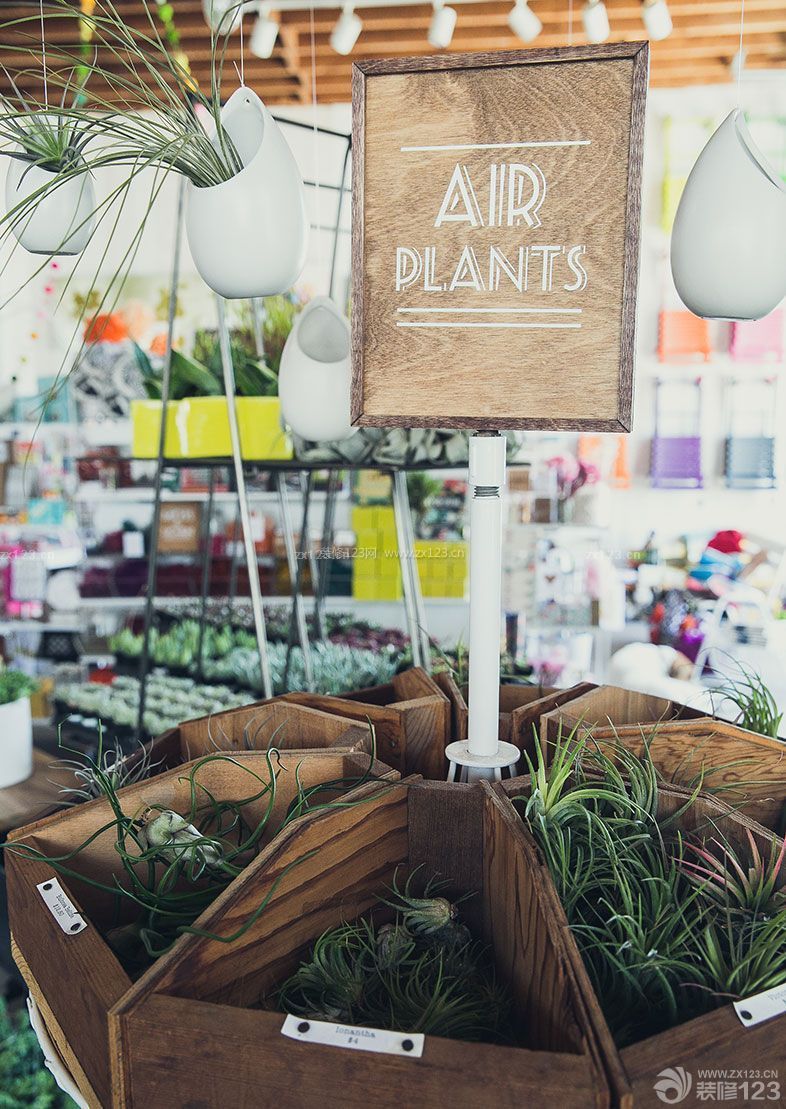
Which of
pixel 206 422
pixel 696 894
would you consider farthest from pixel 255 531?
pixel 696 894

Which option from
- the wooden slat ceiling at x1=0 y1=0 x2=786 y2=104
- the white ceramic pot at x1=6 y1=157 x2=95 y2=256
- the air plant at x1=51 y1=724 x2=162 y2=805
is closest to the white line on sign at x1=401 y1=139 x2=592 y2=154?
the white ceramic pot at x1=6 y1=157 x2=95 y2=256

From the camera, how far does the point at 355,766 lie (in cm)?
105

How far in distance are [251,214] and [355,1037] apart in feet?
3.03

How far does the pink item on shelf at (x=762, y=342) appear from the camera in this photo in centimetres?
436

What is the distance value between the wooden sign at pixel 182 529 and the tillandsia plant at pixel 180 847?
10.4 feet

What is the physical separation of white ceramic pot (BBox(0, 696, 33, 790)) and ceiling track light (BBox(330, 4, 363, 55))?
278 cm

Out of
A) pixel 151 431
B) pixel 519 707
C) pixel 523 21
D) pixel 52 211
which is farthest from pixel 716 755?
pixel 523 21

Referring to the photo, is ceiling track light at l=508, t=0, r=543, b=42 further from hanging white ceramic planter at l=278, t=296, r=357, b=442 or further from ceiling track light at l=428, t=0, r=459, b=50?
hanging white ceramic planter at l=278, t=296, r=357, b=442

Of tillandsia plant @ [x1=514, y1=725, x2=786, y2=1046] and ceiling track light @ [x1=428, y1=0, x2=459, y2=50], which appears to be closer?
tillandsia plant @ [x1=514, y1=725, x2=786, y2=1046]

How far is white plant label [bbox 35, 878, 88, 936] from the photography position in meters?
0.85

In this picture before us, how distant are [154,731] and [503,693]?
1.71 meters

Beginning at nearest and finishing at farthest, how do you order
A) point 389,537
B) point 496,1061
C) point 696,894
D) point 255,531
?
point 496,1061 < point 696,894 < point 389,537 < point 255,531

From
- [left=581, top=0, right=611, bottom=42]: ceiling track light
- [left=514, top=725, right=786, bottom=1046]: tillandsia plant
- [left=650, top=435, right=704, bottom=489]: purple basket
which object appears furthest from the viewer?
[left=650, top=435, right=704, bottom=489]: purple basket

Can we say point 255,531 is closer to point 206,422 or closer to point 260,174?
point 206,422
